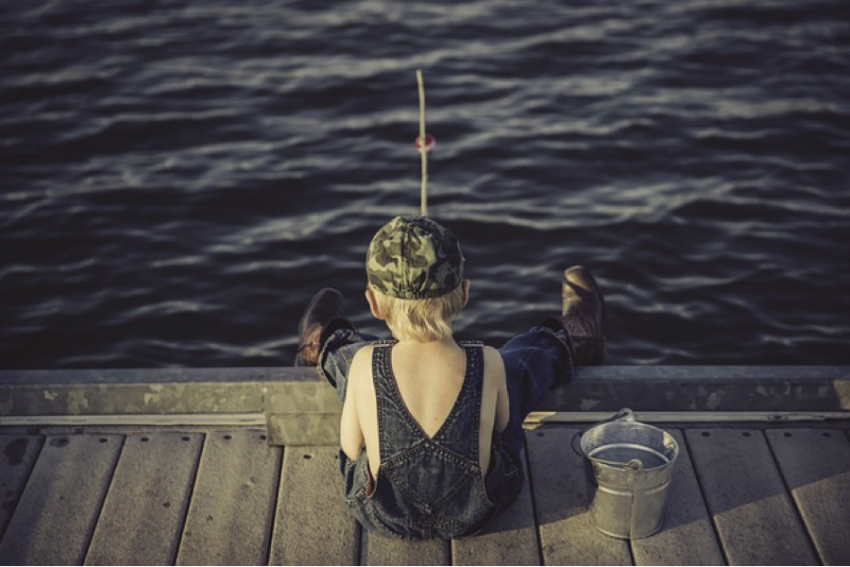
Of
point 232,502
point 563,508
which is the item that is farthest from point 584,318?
point 232,502

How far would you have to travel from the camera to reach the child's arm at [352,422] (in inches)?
134

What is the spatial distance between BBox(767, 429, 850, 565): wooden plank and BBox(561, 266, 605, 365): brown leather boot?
79 cm

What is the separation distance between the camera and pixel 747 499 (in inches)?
143

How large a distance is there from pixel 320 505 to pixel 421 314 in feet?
2.71

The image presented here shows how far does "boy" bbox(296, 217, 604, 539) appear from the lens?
10.6 feet

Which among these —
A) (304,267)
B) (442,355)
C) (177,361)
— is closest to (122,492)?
(442,355)

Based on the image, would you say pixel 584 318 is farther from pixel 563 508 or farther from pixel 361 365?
pixel 361 365

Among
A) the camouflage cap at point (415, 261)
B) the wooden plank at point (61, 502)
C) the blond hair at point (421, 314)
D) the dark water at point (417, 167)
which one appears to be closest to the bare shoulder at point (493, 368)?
the blond hair at point (421, 314)

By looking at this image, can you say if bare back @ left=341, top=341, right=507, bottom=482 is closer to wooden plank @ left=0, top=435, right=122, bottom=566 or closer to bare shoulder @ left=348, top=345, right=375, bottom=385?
bare shoulder @ left=348, top=345, right=375, bottom=385

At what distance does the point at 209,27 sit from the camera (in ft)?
33.0

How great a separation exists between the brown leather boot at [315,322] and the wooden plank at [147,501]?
0.61 metres

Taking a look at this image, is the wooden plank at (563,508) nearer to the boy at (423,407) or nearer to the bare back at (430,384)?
the boy at (423,407)

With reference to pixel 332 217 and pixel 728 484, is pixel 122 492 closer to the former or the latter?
pixel 728 484

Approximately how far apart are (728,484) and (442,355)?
115 cm
